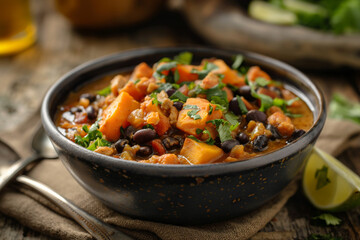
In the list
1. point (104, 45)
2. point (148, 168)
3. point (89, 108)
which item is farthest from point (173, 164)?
point (104, 45)

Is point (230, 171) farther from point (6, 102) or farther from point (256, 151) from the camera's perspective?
point (6, 102)

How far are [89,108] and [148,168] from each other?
3.66 feet

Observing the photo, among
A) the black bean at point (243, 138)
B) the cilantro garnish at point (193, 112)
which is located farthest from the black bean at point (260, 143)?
the cilantro garnish at point (193, 112)

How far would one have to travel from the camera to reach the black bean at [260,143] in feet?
10.2

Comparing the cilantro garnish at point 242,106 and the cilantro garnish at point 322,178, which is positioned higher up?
the cilantro garnish at point 242,106

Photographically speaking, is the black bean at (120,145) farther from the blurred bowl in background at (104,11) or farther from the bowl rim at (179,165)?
the blurred bowl in background at (104,11)

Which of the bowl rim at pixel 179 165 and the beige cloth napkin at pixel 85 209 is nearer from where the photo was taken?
the bowl rim at pixel 179 165

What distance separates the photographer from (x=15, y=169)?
12.4 feet

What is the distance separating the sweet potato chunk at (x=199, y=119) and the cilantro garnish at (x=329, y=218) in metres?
1.15

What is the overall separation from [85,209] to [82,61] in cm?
344

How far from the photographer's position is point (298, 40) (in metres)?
5.73

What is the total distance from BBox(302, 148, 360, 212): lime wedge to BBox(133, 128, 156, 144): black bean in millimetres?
1478

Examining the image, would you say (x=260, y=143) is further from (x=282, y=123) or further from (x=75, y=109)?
(x=75, y=109)

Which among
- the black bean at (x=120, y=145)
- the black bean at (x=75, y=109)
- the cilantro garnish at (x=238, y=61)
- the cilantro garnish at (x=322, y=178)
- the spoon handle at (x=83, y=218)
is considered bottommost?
the cilantro garnish at (x=322, y=178)
